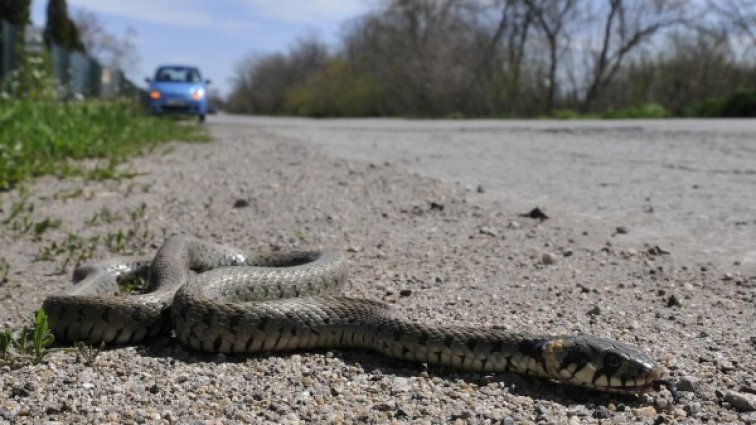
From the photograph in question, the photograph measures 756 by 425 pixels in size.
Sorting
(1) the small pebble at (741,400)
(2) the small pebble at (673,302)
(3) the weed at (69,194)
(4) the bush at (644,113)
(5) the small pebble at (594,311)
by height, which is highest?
(4) the bush at (644,113)

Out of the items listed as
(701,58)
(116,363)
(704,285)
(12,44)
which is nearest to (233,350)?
(116,363)

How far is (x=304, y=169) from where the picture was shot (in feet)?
32.1

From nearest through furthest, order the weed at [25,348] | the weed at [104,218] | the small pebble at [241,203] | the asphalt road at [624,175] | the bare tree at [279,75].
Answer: the weed at [25,348] → the asphalt road at [624,175] → the weed at [104,218] → the small pebble at [241,203] → the bare tree at [279,75]

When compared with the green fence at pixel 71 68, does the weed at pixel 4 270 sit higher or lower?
lower

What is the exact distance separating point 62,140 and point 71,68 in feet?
38.3

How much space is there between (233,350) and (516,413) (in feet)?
3.93

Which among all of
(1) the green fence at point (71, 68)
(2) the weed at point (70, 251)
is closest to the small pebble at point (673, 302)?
(2) the weed at point (70, 251)

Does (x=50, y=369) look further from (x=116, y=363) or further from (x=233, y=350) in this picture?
(x=233, y=350)

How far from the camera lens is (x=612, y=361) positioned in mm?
2814

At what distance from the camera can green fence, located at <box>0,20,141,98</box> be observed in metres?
16.7

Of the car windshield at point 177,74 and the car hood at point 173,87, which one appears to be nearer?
the car hood at point 173,87

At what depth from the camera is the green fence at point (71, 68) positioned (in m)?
16.7

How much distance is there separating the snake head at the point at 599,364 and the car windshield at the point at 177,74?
88.4ft

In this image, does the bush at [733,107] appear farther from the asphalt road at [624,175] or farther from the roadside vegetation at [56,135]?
the roadside vegetation at [56,135]
